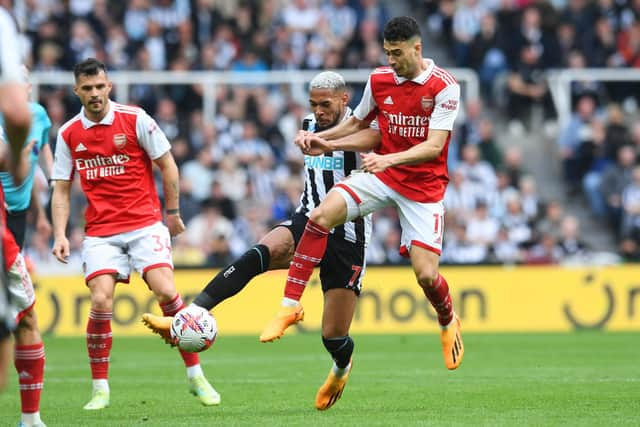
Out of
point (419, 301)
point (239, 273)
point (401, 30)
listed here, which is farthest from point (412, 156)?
point (419, 301)

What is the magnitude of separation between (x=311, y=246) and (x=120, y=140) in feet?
6.25

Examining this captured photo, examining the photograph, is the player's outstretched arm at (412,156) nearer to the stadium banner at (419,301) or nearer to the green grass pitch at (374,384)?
the green grass pitch at (374,384)

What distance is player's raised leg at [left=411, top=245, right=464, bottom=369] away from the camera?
10.0m

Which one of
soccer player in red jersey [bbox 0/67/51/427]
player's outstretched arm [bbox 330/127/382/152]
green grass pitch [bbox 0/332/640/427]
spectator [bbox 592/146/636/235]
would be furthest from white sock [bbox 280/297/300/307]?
spectator [bbox 592/146/636/235]

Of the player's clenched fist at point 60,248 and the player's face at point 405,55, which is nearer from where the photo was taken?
the player's face at point 405,55

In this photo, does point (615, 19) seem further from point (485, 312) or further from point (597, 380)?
point (597, 380)

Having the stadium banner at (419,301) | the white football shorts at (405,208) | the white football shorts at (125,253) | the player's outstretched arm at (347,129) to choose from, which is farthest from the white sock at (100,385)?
the stadium banner at (419,301)

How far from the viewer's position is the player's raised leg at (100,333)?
1033cm

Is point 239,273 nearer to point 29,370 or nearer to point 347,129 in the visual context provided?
point 347,129

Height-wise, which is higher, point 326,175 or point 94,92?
point 94,92

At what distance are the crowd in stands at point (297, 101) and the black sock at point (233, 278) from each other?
961 centimetres

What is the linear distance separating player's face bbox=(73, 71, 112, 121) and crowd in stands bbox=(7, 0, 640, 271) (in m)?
9.49

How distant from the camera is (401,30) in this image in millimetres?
9648

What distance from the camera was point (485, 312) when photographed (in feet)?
64.6
